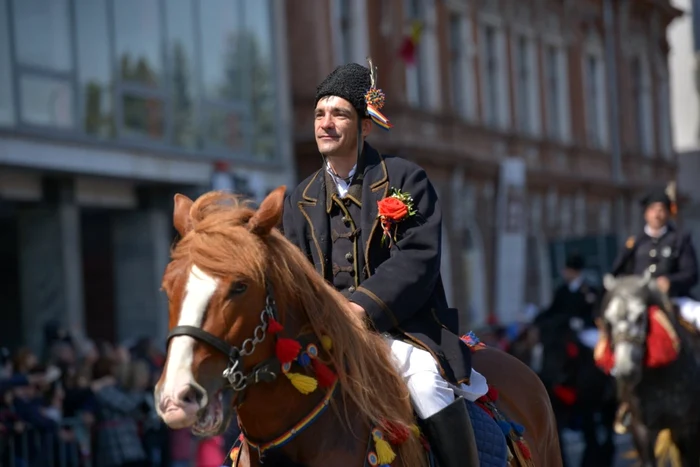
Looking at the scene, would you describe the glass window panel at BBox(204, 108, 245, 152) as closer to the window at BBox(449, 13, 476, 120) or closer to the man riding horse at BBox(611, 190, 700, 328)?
the man riding horse at BBox(611, 190, 700, 328)

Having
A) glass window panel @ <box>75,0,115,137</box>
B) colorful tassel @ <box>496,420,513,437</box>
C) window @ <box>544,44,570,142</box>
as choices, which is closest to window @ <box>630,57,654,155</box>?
window @ <box>544,44,570,142</box>

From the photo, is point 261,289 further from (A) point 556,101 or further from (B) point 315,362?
(A) point 556,101

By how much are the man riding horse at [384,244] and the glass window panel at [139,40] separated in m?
13.1

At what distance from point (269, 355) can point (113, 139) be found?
13.7 metres

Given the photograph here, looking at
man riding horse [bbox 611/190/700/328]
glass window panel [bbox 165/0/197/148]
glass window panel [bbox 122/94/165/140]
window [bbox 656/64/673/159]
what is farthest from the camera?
window [bbox 656/64/673/159]

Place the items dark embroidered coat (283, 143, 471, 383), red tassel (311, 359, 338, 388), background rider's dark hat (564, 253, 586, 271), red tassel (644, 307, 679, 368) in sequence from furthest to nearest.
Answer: background rider's dark hat (564, 253, 586, 271) < red tassel (644, 307, 679, 368) < dark embroidered coat (283, 143, 471, 383) < red tassel (311, 359, 338, 388)

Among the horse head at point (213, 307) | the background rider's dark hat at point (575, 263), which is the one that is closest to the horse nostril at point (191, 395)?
the horse head at point (213, 307)

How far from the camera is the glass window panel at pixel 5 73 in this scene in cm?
1559

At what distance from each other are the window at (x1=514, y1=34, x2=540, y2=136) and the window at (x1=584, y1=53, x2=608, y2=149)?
4.10 m

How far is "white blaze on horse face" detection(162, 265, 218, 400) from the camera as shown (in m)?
3.95

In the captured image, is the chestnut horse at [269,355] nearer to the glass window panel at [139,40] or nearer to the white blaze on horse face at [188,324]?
the white blaze on horse face at [188,324]

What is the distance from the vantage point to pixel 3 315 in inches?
723

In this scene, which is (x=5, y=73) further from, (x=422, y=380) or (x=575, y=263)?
(x=422, y=380)

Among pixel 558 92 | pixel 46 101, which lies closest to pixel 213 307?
pixel 46 101
